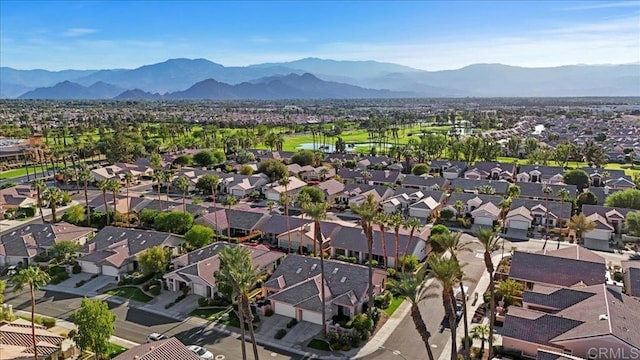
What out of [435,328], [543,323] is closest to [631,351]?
[543,323]

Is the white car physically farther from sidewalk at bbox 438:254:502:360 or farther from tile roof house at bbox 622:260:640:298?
tile roof house at bbox 622:260:640:298

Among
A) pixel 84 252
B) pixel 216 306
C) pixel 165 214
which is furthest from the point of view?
pixel 165 214

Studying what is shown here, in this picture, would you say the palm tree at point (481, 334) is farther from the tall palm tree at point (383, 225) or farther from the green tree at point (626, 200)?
the green tree at point (626, 200)

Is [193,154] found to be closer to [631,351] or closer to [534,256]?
[534,256]

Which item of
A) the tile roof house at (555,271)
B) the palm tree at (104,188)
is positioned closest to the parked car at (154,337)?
the tile roof house at (555,271)

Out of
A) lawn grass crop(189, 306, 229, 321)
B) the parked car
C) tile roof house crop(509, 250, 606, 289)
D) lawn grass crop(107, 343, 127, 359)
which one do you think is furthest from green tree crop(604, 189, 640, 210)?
lawn grass crop(107, 343, 127, 359)

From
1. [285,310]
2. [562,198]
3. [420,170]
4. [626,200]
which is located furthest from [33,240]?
[626,200]
